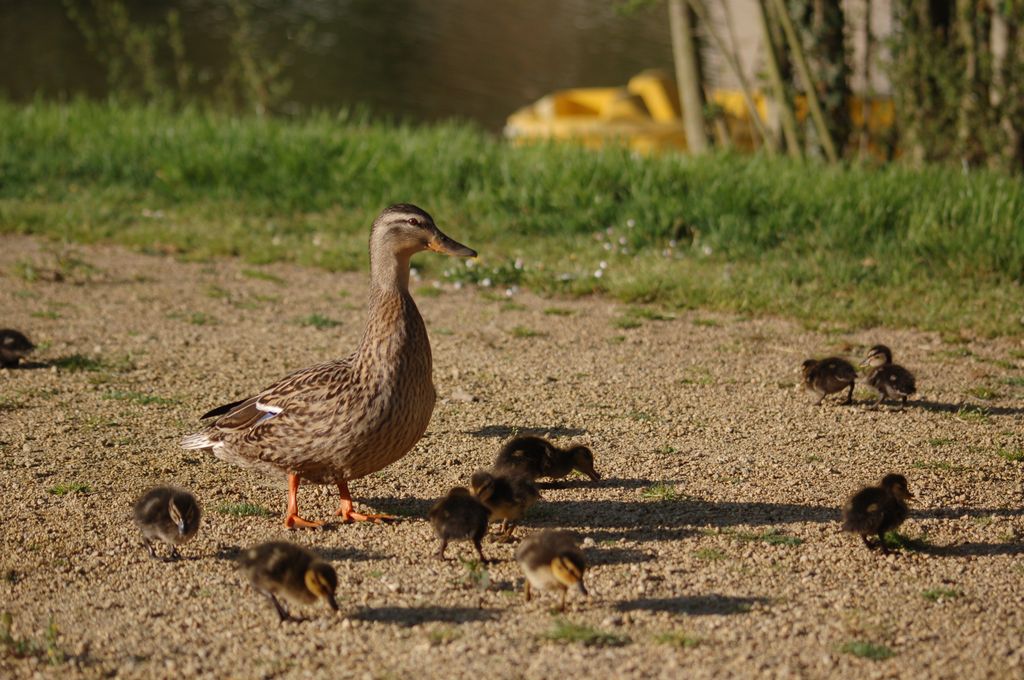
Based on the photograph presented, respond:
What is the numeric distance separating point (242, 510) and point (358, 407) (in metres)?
0.90

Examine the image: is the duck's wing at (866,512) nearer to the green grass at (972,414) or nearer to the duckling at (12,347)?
the green grass at (972,414)

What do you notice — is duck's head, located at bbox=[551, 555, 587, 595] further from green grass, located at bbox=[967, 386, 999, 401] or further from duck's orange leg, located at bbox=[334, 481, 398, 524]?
green grass, located at bbox=[967, 386, 999, 401]

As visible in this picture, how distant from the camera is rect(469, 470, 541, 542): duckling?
582cm

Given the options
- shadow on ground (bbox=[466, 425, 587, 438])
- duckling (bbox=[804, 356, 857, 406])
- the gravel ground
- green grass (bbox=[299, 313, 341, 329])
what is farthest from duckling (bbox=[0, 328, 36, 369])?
duckling (bbox=[804, 356, 857, 406])

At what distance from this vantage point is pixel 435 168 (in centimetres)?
1307

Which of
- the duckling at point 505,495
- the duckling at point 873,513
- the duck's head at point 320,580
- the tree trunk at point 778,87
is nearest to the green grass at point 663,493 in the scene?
the duckling at point 505,495

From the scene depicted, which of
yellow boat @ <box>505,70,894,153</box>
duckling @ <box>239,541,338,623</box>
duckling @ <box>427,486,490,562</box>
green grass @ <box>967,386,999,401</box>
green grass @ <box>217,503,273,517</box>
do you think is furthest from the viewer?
yellow boat @ <box>505,70,894,153</box>

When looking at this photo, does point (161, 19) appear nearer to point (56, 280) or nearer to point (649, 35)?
point (649, 35)

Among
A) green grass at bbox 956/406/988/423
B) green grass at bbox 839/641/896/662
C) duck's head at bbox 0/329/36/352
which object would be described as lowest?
green grass at bbox 839/641/896/662

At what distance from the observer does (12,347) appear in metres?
8.30

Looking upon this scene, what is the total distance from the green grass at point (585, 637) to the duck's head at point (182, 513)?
1.75 metres

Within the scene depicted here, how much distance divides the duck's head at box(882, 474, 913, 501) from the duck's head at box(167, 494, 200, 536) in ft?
10.7

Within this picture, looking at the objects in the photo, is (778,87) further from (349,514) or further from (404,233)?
(349,514)

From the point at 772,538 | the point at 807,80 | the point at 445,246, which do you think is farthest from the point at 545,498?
the point at 807,80
